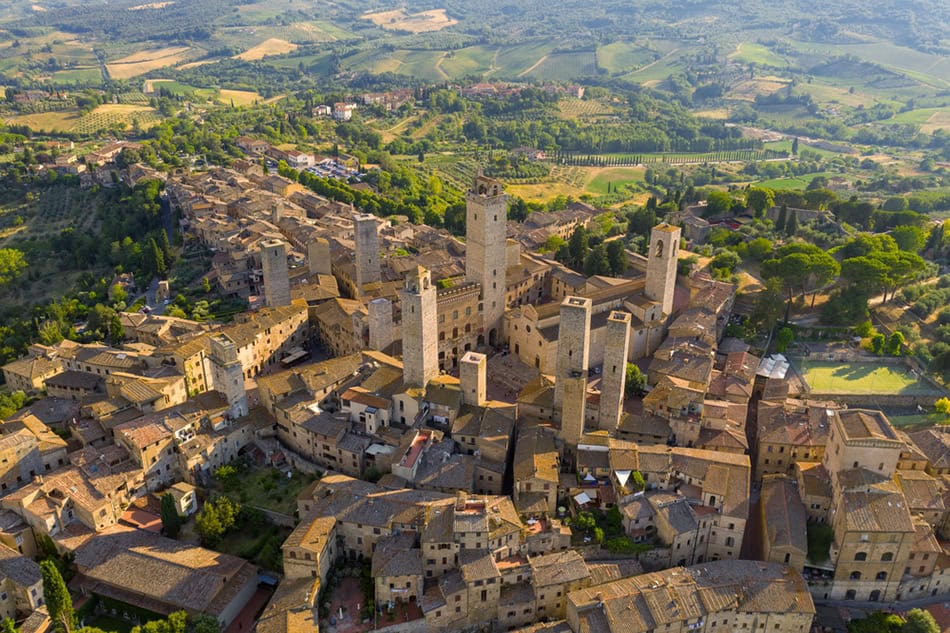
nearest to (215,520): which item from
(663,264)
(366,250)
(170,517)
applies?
(170,517)

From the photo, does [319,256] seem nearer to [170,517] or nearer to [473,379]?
[473,379]

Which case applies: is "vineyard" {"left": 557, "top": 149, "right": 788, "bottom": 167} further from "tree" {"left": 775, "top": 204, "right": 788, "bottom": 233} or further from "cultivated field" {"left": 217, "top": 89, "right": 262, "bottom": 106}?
"cultivated field" {"left": 217, "top": 89, "right": 262, "bottom": 106}

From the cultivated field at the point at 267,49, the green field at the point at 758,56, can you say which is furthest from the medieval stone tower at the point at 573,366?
the cultivated field at the point at 267,49

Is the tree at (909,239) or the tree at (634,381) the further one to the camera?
the tree at (909,239)

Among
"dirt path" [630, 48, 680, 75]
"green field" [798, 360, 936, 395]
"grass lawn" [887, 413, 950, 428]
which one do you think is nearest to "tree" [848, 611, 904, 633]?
"grass lawn" [887, 413, 950, 428]

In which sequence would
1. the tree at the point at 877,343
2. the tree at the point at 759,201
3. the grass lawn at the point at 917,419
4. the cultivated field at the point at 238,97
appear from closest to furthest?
the grass lawn at the point at 917,419 → the tree at the point at 877,343 → the tree at the point at 759,201 → the cultivated field at the point at 238,97

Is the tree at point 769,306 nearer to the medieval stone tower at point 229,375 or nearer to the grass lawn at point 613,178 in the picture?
the medieval stone tower at point 229,375
